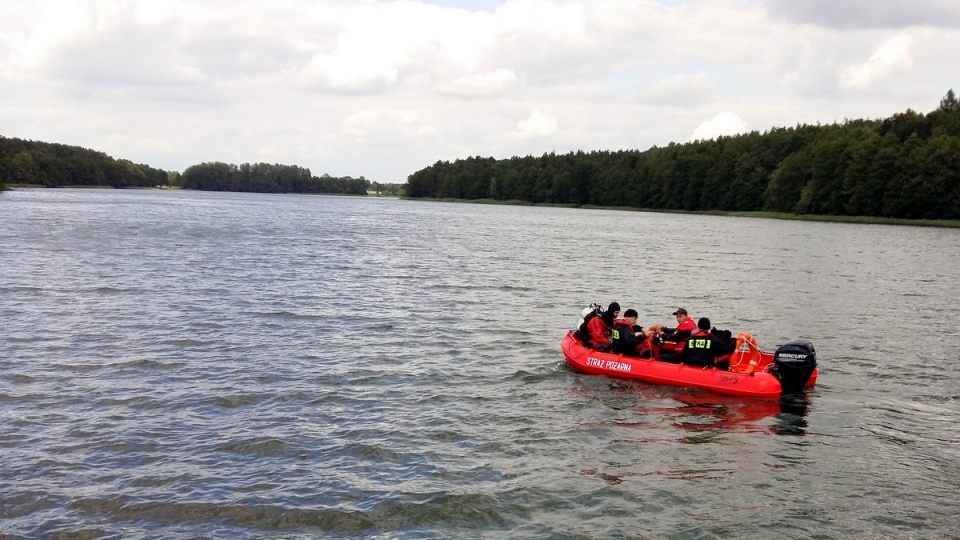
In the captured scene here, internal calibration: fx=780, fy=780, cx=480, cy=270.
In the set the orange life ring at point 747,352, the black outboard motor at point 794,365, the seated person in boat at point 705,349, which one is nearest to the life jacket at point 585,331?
the seated person in boat at point 705,349

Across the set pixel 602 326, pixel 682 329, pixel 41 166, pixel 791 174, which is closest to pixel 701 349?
pixel 682 329

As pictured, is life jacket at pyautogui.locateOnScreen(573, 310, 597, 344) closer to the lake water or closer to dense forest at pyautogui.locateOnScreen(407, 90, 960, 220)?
the lake water

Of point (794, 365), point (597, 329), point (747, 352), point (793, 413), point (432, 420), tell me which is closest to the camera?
point (432, 420)

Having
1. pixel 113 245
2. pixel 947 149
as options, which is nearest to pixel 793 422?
pixel 113 245

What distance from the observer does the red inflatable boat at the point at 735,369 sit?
16750 mm

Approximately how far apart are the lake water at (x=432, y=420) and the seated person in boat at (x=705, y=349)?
845 mm

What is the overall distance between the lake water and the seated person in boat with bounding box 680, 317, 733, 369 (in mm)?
845

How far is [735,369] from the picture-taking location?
58.7ft

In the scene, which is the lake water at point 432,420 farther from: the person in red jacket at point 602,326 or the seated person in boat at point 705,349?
the person in red jacket at point 602,326

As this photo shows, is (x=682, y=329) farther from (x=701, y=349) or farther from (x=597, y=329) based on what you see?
(x=597, y=329)

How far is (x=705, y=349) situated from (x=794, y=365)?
188cm

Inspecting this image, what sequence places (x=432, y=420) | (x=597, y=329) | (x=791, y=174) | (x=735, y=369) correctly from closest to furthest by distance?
(x=432, y=420) → (x=735, y=369) → (x=597, y=329) → (x=791, y=174)

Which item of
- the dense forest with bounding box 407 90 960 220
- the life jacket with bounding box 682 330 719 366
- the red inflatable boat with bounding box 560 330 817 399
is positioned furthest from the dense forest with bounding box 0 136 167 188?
the life jacket with bounding box 682 330 719 366

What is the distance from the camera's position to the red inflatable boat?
16.8 meters
